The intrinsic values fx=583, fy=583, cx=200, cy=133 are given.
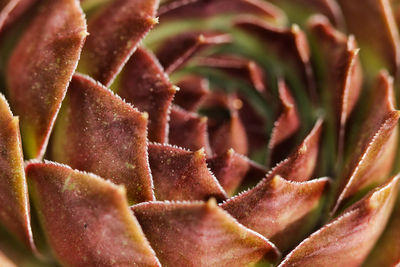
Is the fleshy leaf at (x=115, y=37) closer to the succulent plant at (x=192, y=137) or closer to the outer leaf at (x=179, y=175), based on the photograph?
the succulent plant at (x=192, y=137)

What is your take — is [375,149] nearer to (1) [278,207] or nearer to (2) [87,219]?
(1) [278,207]

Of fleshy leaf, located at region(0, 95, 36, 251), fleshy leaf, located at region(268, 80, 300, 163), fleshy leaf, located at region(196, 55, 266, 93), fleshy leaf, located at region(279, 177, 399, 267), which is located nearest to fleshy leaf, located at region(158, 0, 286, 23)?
fleshy leaf, located at region(196, 55, 266, 93)

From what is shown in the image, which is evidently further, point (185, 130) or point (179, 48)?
point (179, 48)

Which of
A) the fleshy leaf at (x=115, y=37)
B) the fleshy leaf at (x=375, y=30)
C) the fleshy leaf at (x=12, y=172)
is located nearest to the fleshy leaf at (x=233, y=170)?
the fleshy leaf at (x=115, y=37)

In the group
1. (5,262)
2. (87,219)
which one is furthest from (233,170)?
(5,262)

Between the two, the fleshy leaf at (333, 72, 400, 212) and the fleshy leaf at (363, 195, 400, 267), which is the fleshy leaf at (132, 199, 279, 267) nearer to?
the fleshy leaf at (333, 72, 400, 212)

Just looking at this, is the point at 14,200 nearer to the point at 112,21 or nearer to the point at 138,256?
the point at 138,256
